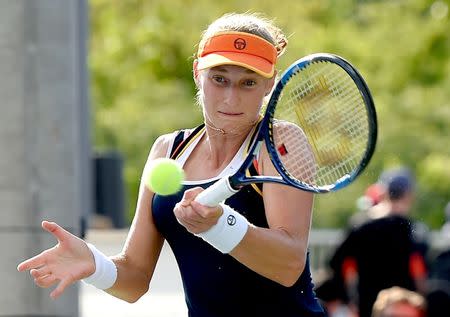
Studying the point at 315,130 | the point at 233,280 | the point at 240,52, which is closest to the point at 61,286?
the point at 233,280

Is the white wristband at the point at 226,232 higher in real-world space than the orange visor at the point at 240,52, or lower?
lower

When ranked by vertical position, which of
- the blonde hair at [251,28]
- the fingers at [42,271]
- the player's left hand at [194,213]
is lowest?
the fingers at [42,271]

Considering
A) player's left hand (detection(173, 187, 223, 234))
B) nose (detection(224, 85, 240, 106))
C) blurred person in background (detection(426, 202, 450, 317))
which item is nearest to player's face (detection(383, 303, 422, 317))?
blurred person in background (detection(426, 202, 450, 317))

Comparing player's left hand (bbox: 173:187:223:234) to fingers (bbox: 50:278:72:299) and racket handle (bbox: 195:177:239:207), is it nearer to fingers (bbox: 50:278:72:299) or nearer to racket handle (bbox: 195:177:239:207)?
racket handle (bbox: 195:177:239:207)

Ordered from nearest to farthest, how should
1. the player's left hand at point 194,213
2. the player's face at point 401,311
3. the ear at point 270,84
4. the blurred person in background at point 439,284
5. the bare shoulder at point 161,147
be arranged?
1. the player's left hand at point 194,213
2. the ear at point 270,84
3. the bare shoulder at point 161,147
4. the player's face at point 401,311
5. the blurred person in background at point 439,284

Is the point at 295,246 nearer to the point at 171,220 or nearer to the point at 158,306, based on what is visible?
the point at 171,220

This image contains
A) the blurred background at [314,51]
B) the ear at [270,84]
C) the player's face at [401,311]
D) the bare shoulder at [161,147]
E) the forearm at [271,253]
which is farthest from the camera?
the blurred background at [314,51]

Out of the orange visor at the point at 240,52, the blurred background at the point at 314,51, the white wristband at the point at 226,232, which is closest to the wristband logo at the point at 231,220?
the white wristband at the point at 226,232

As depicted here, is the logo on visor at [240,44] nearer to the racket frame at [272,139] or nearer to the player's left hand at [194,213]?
the racket frame at [272,139]

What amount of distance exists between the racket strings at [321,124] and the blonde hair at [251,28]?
0.12 meters

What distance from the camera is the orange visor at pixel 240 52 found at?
4.62 metres

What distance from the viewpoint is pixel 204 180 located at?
4.72 m

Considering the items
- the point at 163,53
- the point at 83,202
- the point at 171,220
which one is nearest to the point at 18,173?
the point at 83,202

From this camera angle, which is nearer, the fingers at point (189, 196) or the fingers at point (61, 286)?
the fingers at point (189, 196)
